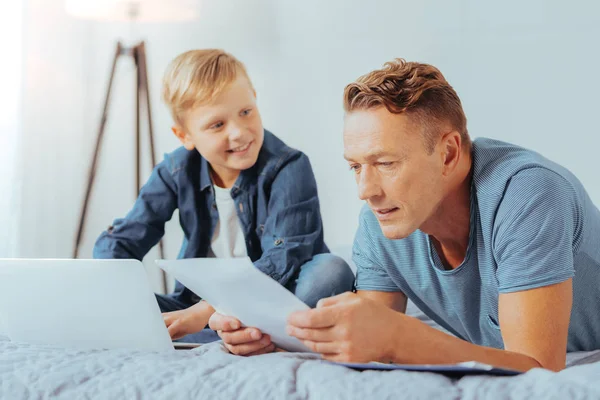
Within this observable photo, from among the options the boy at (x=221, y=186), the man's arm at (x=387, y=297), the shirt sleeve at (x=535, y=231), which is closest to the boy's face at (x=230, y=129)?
the boy at (x=221, y=186)

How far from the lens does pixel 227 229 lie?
5.45 ft

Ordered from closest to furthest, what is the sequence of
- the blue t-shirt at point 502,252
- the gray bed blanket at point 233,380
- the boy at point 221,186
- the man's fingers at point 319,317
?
the gray bed blanket at point 233,380, the man's fingers at point 319,317, the blue t-shirt at point 502,252, the boy at point 221,186

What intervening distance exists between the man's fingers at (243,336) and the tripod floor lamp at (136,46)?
175 cm

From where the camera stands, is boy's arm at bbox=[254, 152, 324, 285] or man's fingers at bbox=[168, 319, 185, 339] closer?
man's fingers at bbox=[168, 319, 185, 339]

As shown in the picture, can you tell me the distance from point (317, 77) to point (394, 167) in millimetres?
1900

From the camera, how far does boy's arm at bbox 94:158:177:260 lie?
1.68 metres

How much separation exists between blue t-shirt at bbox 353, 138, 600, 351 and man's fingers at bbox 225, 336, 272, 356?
11.2 inches

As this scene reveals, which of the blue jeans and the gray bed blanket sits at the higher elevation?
the gray bed blanket

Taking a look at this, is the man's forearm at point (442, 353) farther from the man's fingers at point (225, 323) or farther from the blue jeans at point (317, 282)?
the blue jeans at point (317, 282)

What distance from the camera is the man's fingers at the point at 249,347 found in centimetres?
95

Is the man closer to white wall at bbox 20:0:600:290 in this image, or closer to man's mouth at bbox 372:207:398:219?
man's mouth at bbox 372:207:398:219

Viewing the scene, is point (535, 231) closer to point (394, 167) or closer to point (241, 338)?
point (394, 167)

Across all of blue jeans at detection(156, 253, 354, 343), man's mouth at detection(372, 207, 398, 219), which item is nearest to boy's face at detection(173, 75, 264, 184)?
blue jeans at detection(156, 253, 354, 343)

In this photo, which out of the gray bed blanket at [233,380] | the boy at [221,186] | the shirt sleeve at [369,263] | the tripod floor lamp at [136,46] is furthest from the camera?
the tripod floor lamp at [136,46]
